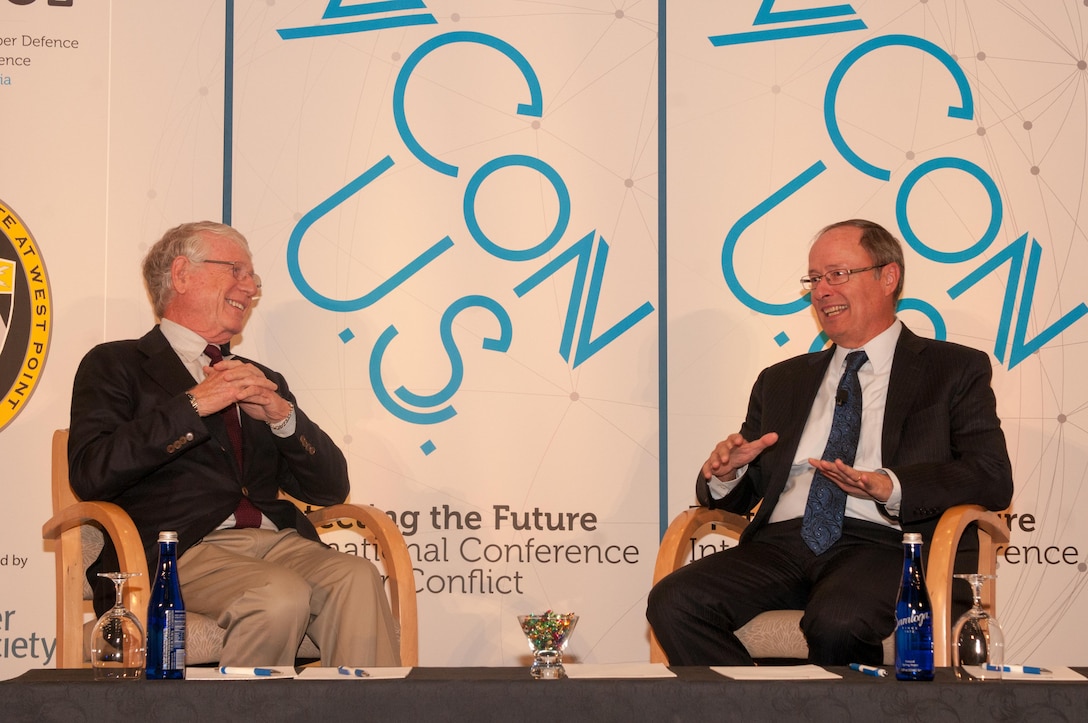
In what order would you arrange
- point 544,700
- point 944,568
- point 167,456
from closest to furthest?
point 544,700, point 944,568, point 167,456

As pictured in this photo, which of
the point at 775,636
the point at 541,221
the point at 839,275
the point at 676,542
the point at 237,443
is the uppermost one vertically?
the point at 541,221

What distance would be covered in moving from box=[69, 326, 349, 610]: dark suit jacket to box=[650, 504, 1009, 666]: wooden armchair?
1.05 meters

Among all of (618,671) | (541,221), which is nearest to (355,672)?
(618,671)

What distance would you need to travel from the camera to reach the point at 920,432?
11.2 ft

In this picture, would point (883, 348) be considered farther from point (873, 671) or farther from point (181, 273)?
point (181, 273)

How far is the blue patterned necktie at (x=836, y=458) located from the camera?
11.2ft

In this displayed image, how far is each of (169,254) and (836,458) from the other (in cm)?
210

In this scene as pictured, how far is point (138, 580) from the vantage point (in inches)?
117

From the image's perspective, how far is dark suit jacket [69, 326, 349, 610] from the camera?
10.4 ft

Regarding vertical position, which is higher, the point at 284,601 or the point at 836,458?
the point at 836,458

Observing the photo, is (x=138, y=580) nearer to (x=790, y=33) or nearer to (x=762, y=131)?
(x=762, y=131)

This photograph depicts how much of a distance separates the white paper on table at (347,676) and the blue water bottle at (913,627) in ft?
2.92

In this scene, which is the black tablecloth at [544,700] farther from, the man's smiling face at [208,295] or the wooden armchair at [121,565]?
the man's smiling face at [208,295]

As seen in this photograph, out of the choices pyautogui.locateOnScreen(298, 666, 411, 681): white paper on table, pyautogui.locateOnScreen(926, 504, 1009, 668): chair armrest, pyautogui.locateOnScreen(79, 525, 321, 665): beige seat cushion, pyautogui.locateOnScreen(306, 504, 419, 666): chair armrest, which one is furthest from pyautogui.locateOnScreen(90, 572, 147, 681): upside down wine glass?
pyautogui.locateOnScreen(926, 504, 1009, 668): chair armrest
